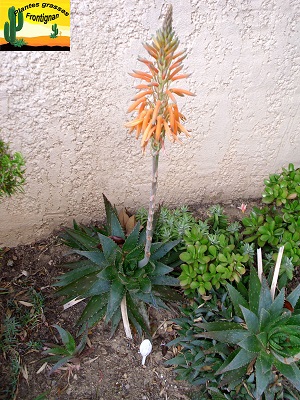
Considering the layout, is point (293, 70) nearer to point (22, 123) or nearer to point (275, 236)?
point (275, 236)

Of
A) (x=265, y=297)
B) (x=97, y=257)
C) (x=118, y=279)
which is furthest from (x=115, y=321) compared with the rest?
(x=265, y=297)

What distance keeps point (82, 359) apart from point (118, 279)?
50cm

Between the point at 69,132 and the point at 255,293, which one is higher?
the point at 69,132

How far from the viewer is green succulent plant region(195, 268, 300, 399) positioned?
2.02m

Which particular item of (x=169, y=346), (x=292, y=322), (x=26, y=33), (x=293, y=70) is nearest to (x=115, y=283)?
(x=169, y=346)

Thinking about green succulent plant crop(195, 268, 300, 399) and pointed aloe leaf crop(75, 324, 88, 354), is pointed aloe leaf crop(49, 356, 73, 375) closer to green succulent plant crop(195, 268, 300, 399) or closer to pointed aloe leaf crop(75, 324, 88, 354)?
pointed aloe leaf crop(75, 324, 88, 354)

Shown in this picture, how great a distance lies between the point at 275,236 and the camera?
2527mm

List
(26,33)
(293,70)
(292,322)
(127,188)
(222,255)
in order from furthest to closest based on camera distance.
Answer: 1. (127,188)
2. (293,70)
3. (222,255)
4. (292,322)
5. (26,33)

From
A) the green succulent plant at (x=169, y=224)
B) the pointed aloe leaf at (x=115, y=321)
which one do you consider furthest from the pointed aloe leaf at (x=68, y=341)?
the green succulent plant at (x=169, y=224)

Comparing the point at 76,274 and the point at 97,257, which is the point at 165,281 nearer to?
the point at 97,257

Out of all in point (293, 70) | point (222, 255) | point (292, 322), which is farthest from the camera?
point (293, 70)

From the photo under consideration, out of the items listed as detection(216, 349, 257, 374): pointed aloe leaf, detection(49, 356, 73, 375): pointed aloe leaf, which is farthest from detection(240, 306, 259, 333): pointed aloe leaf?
detection(49, 356, 73, 375): pointed aloe leaf

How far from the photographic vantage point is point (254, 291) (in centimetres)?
226

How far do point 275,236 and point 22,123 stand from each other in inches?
60.5
